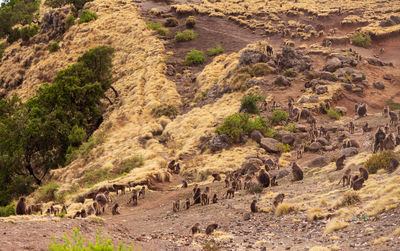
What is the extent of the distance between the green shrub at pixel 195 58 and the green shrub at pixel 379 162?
31.0m

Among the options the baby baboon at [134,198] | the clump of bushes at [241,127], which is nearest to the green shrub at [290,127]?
the clump of bushes at [241,127]

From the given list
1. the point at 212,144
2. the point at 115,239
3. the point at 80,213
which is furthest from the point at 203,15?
the point at 115,239

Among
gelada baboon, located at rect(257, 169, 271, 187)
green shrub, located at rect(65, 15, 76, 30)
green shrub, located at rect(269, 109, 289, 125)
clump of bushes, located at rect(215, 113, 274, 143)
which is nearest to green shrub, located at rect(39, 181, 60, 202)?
clump of bushes, located at rect(215, 113, 274, 143)

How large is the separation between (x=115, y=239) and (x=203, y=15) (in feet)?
168

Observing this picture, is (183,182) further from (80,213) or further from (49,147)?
(49,147)

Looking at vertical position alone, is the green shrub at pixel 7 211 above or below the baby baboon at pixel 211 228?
below

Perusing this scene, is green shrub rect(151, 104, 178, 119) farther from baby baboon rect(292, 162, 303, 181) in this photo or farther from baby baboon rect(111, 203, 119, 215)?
baby baboon rect(292, 162, 303, 181)

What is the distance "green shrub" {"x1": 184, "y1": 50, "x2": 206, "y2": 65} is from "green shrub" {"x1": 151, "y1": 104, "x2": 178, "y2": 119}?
1064 cm

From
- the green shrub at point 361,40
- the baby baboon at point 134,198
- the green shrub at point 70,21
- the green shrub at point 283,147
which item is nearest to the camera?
the baby baboon at point 134,198

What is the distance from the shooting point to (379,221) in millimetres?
10539

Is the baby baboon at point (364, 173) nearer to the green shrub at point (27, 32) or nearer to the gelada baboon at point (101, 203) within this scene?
the gelada baboon at point (101, 203)

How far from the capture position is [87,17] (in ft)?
194

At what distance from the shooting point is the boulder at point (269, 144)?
80.0 ft

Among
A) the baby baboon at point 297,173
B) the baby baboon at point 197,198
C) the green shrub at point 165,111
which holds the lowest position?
the green shrub at point 165,111
